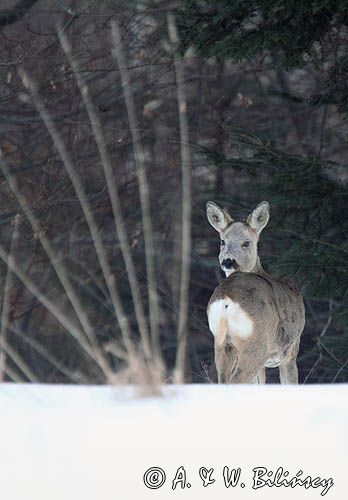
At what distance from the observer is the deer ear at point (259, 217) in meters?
8.35

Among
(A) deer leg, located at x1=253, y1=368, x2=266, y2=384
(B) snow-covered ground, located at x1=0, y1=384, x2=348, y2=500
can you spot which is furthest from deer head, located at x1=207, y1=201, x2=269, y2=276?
(B) snow-covered ground, located at x1=0, y1=384, x2=348, y2=500

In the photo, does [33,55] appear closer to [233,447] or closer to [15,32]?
[15,32]

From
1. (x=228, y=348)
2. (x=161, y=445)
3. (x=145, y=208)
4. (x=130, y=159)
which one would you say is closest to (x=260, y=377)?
(x=228, y=348)

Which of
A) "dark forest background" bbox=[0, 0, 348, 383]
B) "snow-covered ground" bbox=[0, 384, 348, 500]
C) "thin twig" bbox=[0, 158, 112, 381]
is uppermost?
"dark forest background" bbox=[0, 0, 348, 383]

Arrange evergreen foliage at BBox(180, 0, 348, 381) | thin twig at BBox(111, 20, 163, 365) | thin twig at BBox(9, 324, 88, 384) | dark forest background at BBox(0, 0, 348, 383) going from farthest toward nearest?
dark forest background at BBox(0, 0, 348, 383) → evergreen foliage at BBox(180, 0, 348, 381) → thin twig at BBox(9, 324, 88, 384) → thin twig at BBox(111, 20, 163, 365)

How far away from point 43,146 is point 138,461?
30.5 feet

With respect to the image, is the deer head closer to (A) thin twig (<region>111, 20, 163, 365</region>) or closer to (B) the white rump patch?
(A) thin twig (<region>111, 20, 163, 365</region>)

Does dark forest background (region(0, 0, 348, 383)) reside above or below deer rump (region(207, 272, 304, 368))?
above

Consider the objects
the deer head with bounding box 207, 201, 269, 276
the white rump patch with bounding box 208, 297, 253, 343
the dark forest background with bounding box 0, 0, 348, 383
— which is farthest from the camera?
the dark forest background with bounding box 0, 0, 348, 383

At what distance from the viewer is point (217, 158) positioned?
29.2 feet

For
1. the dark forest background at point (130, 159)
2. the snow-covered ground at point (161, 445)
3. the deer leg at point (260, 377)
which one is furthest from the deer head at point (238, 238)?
the snow-covered ground at point (161, 445)

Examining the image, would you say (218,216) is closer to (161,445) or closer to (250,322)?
(250,322)

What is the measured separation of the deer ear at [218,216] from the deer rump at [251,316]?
944 mm

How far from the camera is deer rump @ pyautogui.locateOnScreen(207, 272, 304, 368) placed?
6.66 metres
